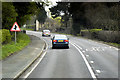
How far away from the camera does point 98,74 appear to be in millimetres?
9391

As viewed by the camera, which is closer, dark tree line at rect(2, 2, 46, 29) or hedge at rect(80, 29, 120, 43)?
dark tree line at rect(2, 2, 46, 29)

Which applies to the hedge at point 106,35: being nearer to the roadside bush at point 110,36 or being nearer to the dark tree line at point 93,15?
the roadside bush at point 110,36

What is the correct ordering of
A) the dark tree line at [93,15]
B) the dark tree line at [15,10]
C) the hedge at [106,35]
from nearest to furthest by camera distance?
the dark tree line at [15,10] → the hedge at [106,35] → the dark tree line at [93,15]

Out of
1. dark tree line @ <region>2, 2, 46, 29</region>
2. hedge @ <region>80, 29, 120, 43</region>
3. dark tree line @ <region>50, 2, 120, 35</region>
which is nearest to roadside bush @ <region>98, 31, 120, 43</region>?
hedge @ <region>80, 29, 120, 43</region>

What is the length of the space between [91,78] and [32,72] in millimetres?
2928

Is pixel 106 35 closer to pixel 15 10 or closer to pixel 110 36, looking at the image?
pixel 110 36

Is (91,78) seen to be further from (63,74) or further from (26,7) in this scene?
(26,7)

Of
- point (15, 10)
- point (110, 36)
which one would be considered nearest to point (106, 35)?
point (110, 36)

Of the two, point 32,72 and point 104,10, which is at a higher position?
point 104,10

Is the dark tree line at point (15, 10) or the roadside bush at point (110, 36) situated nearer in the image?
the dark tree line at point (15, 10)

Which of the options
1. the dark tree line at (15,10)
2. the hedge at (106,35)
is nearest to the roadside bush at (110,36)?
the hedge at (106,35)

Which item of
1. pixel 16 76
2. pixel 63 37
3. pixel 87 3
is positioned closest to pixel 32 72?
pixel 16 76

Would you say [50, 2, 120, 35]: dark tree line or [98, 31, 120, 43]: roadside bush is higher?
[50, 2, 120, 35]: dark tree line

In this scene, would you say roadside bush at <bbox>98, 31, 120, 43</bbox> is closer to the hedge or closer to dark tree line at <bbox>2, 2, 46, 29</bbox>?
the hedge
